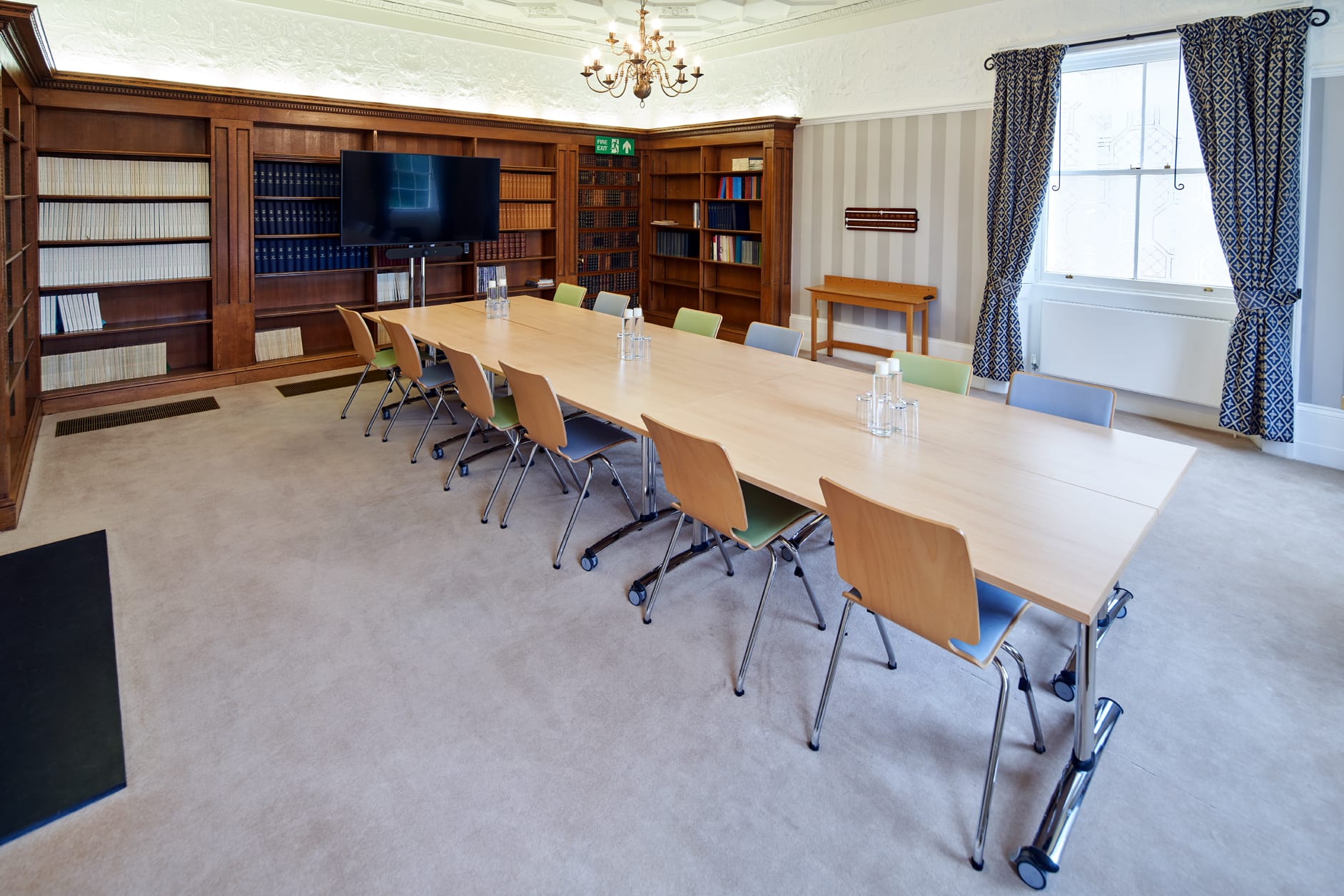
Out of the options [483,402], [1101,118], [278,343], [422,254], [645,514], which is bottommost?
[645,514]

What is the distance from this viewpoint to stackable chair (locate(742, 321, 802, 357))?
4129 mm

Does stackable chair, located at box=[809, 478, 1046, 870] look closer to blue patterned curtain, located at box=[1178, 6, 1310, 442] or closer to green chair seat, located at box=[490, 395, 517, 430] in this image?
green chair seat, located at box=[490, 395, 517, 430]

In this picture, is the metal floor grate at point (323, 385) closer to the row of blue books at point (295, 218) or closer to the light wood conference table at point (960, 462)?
the row of blue books at point (295, 218)

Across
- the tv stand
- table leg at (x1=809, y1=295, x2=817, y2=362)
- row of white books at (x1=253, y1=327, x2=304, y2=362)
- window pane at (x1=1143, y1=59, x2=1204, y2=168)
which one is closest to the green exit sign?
the tv stand

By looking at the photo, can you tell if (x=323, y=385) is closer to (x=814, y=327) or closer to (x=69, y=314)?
(x=69, y=314)

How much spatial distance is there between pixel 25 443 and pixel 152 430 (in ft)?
2.24

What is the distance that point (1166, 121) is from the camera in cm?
505

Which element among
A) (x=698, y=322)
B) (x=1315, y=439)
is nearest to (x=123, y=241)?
(x=698, y=322)

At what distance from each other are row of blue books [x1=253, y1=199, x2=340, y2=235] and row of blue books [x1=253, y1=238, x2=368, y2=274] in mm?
81

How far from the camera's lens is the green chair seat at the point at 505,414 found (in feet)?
12.0

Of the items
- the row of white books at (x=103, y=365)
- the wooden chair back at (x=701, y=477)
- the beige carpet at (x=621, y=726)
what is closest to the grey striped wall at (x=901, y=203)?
the beige carpet at (x=621, y=726)

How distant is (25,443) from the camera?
4.33m

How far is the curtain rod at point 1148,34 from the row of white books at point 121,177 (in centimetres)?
586

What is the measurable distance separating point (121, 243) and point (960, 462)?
5819 millimetres
